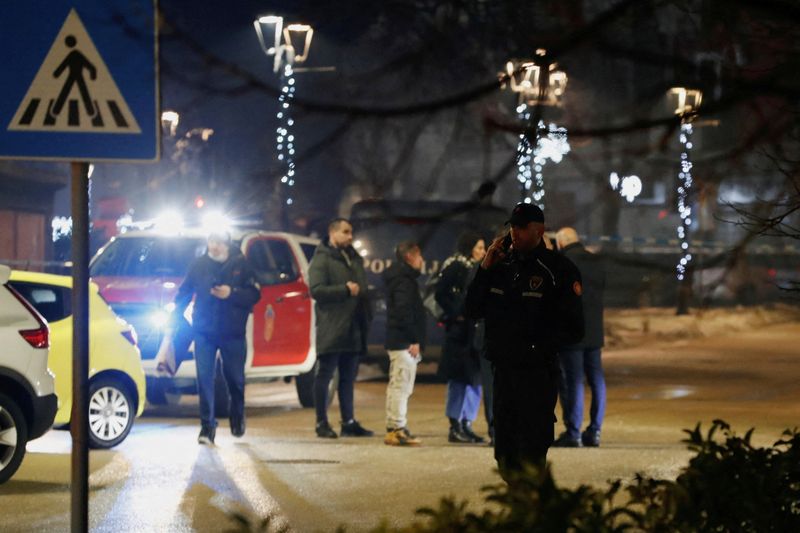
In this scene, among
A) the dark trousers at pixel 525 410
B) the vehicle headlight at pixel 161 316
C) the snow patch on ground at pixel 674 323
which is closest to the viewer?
the dark trousers at pixel 525 410

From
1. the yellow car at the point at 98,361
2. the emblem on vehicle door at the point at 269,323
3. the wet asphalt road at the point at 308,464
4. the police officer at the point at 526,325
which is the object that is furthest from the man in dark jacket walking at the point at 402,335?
the police officer at the point at 526,325

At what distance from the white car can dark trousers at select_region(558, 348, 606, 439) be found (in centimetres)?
437

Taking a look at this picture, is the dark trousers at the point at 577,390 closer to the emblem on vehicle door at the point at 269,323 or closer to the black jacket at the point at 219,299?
the black jacket at the point at 219,299

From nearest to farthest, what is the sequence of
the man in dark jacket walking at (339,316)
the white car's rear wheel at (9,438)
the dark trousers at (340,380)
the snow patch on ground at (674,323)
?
the white car's rear wheel at (9,438) → the man in dark jacket walking at (339,316) → the dark trousers at (340,380) → the snow patch on ground at (674,323)

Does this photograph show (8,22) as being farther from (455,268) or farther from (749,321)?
(749,321)

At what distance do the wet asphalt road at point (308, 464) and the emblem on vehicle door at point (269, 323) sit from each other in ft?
2.78

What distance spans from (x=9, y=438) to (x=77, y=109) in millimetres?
5678

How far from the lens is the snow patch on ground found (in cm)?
3120

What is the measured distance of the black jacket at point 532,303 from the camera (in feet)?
27.3

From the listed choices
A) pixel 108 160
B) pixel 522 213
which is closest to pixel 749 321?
pixel 522 213

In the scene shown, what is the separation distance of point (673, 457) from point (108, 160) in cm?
766

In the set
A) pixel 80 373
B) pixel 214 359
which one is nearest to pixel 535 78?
pixel 80 373

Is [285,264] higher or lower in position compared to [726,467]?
higher

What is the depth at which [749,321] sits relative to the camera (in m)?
37.3
